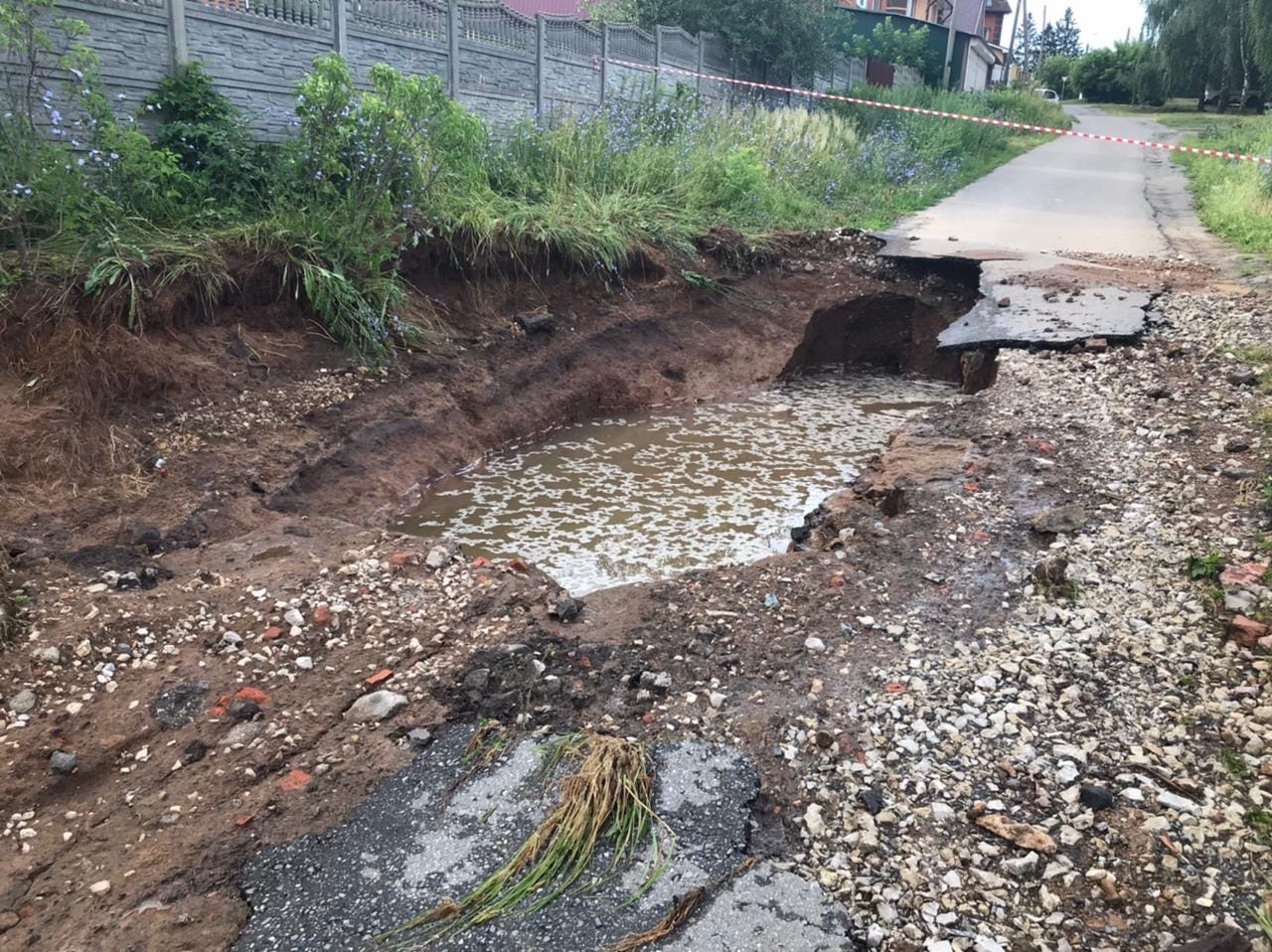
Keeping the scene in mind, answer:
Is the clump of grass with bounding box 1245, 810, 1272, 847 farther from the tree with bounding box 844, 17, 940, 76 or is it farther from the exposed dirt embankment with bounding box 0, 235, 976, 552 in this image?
the tree with bounding box 844, 17, 940, 76

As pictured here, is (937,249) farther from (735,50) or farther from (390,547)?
(735,50)

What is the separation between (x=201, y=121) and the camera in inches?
255

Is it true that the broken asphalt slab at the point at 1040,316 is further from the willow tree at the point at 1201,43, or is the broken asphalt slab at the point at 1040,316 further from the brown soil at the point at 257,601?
the willow tree at the point at 1201,43

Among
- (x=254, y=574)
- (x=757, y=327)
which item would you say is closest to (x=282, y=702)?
(x=254, y=574)

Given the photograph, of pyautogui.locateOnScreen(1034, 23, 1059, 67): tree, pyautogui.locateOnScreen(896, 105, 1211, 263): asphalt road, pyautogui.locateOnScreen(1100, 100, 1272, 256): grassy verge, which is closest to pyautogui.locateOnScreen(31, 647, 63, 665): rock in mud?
pyautogui.locateOnScreen(896, 105, 1211, 263): asphalt road

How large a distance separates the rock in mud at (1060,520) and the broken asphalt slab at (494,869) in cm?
225

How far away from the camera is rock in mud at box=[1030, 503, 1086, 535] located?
167 inches

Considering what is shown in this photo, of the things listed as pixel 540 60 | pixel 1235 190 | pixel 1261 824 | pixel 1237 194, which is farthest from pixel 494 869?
pixel 1235 190

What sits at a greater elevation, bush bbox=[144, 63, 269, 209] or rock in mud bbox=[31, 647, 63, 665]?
bush bbox=[144, 63, 269, 209]

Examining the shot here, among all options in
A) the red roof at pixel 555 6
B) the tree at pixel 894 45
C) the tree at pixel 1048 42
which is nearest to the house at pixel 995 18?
the tree at pixel 1048 42

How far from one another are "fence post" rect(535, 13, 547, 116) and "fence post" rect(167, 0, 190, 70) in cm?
450

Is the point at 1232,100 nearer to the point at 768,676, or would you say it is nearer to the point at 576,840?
the point at 768,676

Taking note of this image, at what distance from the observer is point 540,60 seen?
10258mm

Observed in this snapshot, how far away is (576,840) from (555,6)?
19.4 m
